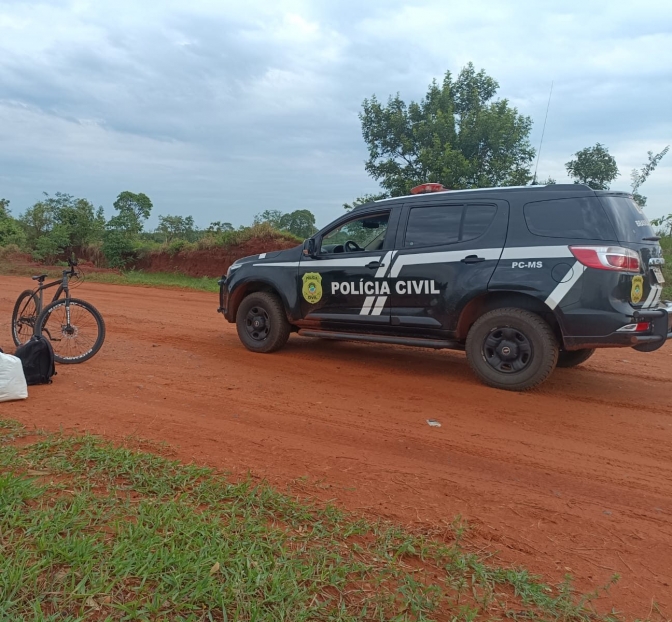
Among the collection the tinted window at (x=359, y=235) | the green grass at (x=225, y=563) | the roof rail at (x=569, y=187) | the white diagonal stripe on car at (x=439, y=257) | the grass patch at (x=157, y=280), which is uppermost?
the roof rail at (x=569, y=187)

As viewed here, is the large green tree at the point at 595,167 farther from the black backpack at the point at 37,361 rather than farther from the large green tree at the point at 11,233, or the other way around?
the large green tree at the point at 11,233

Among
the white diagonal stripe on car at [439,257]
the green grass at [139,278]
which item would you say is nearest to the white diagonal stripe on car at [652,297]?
the white diagonal stripe on car at [439,257]

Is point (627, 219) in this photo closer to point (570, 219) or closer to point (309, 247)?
point (570, 219)

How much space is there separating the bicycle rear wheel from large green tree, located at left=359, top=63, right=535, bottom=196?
1287cm

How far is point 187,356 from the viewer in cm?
695

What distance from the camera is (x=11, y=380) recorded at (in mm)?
4742

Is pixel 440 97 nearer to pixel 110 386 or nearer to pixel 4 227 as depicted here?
pixel 110 386

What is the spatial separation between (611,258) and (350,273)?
9.28ft

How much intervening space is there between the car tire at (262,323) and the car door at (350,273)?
0.42 m

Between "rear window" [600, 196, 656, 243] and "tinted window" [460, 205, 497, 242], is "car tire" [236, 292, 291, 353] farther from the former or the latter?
"rear window" [600, 196, 656, 243]

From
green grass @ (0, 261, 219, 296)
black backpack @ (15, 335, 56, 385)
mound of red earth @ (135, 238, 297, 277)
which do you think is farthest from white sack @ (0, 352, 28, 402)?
mound of red earth @ (135, 238, 297, 277)

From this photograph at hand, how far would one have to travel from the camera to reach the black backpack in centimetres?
521

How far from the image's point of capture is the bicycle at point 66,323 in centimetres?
625

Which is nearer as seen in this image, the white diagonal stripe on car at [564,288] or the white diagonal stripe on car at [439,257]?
the white diagonal stripe on car at [564,288]
